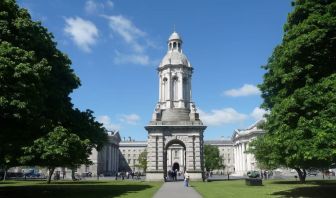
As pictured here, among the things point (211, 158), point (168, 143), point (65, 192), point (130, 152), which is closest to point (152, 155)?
point (168, 143)

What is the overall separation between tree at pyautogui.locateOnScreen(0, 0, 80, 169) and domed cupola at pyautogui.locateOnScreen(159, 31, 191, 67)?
31087 mm

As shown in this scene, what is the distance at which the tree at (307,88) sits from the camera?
2091 centimetres

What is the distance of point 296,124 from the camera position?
23.6 m

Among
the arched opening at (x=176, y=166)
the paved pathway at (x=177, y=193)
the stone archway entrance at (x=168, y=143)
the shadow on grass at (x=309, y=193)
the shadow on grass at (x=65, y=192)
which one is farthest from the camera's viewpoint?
the arched opening at (x=176, y=166)

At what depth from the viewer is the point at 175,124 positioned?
5509cm

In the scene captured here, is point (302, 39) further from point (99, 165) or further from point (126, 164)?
point (126, 164)

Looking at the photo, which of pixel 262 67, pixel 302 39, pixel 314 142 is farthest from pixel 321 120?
pixel 262 67

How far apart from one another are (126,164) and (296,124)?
495 ft

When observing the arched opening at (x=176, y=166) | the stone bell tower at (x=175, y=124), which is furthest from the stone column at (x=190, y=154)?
the arched opening at (x=176, y=166)

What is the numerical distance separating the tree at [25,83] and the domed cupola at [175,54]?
31.1m

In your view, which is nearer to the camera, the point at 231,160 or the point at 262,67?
the point at 262,67

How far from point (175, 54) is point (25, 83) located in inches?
1663

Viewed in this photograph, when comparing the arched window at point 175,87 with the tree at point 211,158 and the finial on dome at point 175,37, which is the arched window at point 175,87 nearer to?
the finial on dome at point 175,37

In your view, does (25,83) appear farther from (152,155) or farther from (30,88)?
(152,155)
